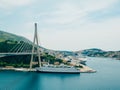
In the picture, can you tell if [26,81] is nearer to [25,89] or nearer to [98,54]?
[25,89]

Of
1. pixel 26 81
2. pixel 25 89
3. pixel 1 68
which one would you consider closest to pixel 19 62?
pixel 1 68

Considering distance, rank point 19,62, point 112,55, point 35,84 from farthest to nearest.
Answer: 1. point 112,55
2. point 19,62
3. point 35,84

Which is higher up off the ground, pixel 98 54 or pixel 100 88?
pixel 98 54

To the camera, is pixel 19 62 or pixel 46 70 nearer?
pixel 46 70

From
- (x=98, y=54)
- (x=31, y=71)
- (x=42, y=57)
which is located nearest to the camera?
(x=31, y=71)

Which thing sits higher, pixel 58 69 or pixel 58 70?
pixel 58 69

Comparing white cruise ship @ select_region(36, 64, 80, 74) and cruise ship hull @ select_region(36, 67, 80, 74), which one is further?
white cruise ship @ select_region(36, 64, 80, 74)

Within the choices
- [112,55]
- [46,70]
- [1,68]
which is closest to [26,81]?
[46,70]

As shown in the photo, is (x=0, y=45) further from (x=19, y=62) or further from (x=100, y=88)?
(x=100, y=88)

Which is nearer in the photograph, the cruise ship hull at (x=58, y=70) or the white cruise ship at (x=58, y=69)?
the cruise ship hull at (x=58, y=70)

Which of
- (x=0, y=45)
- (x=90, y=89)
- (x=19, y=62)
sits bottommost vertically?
(x=90, y=89)
